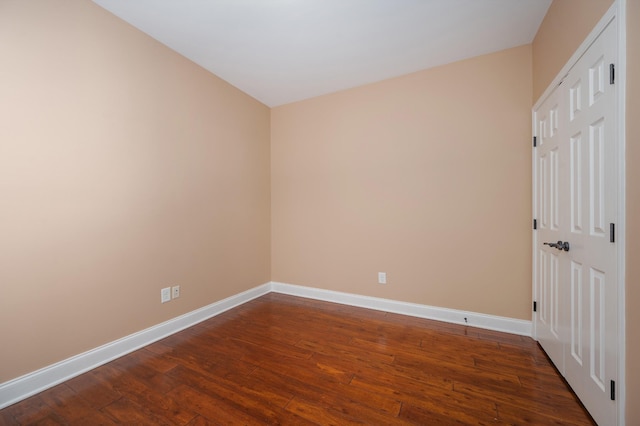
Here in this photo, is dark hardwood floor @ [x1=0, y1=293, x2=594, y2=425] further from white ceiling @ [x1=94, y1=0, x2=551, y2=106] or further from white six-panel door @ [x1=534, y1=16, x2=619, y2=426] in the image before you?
white ceiling @ [x1=94, y1=0, x2=551, y2=106]

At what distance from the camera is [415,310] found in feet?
9.05

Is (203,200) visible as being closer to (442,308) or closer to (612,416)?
(442,308)

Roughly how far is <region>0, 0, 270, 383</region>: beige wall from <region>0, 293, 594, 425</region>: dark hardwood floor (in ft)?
1.31

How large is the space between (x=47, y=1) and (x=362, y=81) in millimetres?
2654

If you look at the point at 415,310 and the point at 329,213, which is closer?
the point at 415,310

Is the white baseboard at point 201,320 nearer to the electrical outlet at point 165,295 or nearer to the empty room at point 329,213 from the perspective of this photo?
the empty room at point 329,213

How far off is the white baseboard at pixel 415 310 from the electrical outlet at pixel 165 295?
1.50 meters

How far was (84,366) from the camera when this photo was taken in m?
1.81

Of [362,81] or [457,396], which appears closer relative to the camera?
[457,396]

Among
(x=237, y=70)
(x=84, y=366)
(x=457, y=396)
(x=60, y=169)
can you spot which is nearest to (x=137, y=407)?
(x=84, y=366)

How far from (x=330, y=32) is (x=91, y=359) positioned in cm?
321

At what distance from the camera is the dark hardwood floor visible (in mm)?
1409

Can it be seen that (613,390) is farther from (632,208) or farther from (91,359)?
(91,359)

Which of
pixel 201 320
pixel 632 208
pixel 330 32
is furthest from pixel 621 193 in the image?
pixel 201 320
